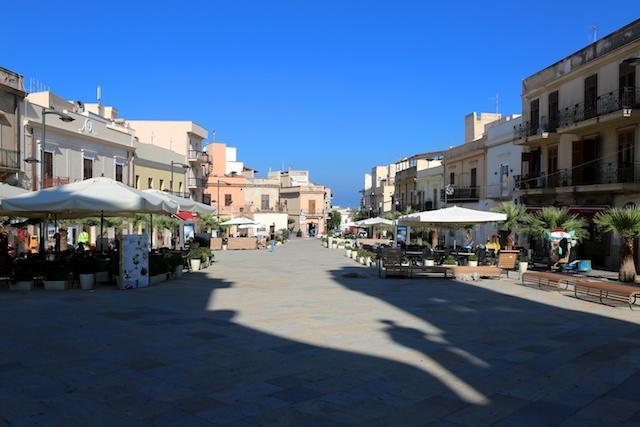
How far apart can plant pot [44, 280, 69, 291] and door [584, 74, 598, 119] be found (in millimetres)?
21091

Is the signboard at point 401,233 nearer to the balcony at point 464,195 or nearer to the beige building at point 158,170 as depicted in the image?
the balcony at point 464,195

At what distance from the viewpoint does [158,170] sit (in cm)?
4144

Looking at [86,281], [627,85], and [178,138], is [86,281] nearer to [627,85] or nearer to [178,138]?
[627,85]

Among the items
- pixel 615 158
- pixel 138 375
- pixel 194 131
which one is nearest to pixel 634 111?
pixel 615 158

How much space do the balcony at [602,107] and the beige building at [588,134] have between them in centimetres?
3

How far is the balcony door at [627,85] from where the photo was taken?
2141 cm

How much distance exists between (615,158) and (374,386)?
2114 centimetres

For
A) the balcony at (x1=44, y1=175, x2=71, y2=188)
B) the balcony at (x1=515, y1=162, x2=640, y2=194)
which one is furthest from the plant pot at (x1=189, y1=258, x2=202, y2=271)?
the balcony at (x1=515, y1=162, x2=640, y2=194)

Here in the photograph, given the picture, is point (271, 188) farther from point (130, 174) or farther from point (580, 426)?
point (580, 426)

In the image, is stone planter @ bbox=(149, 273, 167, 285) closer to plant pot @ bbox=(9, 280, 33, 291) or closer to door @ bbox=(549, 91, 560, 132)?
plant pot @ bbox=(9, 280, 33, 291)

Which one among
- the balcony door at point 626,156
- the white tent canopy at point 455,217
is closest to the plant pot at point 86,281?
the white tent canopy at point 455,217

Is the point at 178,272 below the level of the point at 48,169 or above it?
below

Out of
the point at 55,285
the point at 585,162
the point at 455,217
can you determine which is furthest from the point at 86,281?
the point at 585,162

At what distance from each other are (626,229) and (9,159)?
23314 millimetres
